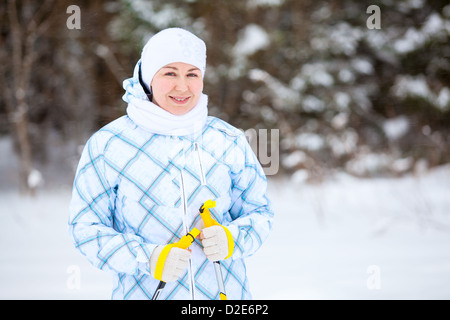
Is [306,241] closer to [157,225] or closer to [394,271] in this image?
[394,271]

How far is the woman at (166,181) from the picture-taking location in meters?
1.15

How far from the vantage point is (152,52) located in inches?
47.5

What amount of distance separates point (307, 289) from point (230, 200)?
1697mm

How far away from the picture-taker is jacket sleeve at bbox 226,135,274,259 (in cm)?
122

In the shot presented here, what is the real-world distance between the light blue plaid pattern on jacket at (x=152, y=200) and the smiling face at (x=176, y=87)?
0.28 feet

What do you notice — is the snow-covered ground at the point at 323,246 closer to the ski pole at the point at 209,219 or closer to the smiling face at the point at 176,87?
the ski pole at the point at 209,219

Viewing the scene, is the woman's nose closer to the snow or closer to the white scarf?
the white scarf

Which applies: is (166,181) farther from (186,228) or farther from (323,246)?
(323,246)

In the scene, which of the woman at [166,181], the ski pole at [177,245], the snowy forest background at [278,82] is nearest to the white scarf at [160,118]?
the woman at [166,181]

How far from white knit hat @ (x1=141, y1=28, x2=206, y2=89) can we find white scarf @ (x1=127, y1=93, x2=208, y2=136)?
91 mm

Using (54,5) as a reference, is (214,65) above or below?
below

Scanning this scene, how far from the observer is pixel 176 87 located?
47.3 inches
